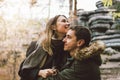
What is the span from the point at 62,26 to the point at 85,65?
0.68m

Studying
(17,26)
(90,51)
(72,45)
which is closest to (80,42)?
(72,45)

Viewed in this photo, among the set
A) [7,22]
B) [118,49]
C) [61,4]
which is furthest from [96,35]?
[7,22]

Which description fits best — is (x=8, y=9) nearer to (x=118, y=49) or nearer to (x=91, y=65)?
(x=118, y=49)

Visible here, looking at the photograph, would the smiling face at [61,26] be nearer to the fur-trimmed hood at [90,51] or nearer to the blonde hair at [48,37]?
the blonde hair at [48,37]

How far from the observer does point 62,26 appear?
3.90 meters

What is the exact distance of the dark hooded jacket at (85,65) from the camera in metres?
3.37

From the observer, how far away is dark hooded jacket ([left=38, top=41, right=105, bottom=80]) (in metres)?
3.37

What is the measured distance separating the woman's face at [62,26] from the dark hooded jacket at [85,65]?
0.54 meters

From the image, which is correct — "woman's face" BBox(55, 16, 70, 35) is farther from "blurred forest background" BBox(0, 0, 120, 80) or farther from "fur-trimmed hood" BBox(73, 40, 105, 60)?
"blurred forest background" BBox(0, 0, 120, 80)

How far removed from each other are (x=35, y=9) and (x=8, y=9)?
1394 millimetres

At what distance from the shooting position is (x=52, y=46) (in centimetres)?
376

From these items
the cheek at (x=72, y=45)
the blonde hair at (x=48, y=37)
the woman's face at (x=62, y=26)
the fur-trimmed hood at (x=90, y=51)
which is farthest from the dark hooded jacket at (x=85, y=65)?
the woman's face at (x=62, y=26)

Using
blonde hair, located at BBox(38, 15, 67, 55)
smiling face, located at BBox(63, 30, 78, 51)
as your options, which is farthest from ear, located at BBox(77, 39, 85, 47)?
blonde hair, located at BBox(38, 15, 67, 55)

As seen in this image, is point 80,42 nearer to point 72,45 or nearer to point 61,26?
point 72,45
